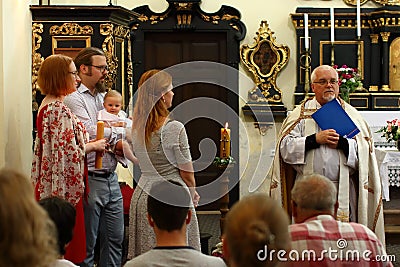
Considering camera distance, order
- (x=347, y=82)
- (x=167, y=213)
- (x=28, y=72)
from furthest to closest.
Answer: (x=347, y=82) → (x=28, y=72) → (x=167, y=213)

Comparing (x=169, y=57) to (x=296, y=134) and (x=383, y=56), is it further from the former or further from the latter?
(x=296, y=134)

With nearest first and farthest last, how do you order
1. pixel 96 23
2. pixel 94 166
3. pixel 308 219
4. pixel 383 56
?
pixel 308 219 < pixel 94 166 < pixel 96 23 < pixel 383 56

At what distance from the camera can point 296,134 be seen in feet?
17.2

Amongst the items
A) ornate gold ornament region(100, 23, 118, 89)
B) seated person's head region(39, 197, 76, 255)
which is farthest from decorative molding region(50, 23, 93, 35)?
seated person's head region(39, 197, 76, 255)

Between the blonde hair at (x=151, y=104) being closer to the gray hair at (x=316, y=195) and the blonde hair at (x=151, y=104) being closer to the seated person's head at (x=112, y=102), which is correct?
the seated person's head at (x=112, y=102)

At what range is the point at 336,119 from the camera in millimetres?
5023

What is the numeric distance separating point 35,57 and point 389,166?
3473mm

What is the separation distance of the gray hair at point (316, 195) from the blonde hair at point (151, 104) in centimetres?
132

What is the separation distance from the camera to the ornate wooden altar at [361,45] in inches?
381

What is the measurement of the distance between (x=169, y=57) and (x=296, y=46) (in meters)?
1.63

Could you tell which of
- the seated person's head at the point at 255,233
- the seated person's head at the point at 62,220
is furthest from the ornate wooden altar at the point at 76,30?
the seated person's head at the point at 255,233

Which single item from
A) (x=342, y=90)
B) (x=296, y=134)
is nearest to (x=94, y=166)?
(x=296, y=134)

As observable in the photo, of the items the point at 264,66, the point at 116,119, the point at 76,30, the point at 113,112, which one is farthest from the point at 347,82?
the point at 116,119

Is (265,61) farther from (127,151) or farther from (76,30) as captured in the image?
(127,151)
